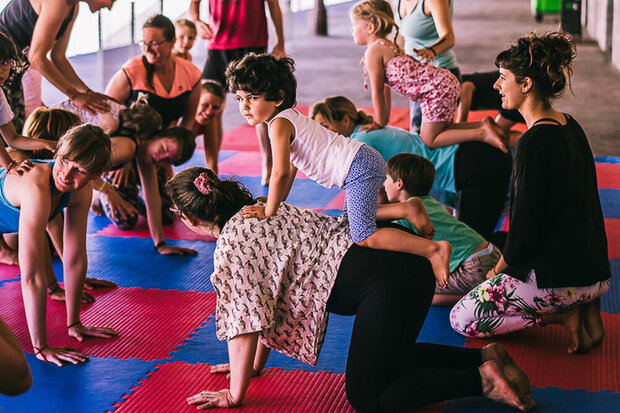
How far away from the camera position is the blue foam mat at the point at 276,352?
3.10 meters

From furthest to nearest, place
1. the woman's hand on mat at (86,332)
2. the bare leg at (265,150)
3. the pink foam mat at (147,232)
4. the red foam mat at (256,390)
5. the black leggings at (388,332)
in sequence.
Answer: the bare leg at (265,150) → the pink foam mat at (147,232) → the woman's hand on mat at (86,332) → the red foam mat at (256,390) → the black leggings at (388,332)

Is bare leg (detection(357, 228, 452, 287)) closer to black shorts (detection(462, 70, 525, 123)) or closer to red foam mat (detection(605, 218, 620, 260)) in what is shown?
red foam mat (detection(605, 218, 620, 260))

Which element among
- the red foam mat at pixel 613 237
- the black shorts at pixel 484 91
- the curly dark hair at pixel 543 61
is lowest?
the red foam mat at pixel 613 237

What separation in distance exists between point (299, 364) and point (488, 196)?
1861 millimetres

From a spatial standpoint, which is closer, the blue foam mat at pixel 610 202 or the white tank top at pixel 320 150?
the white tank top at pixel 320 150

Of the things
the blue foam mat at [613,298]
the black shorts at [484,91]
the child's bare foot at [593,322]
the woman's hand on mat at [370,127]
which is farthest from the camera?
the black shorts at [484,91]

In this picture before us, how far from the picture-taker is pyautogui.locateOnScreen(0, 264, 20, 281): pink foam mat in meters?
4.07

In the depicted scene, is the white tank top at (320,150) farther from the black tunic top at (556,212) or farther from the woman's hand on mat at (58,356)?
the woman's hand on mat at (58,356)

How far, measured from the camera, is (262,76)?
293 cm

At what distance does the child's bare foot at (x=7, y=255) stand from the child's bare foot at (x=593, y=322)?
10.4ft

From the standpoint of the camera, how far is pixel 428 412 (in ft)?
8.87

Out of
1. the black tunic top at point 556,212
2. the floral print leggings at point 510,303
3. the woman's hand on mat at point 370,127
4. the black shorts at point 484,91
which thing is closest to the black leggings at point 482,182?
the woman's hand on mat at point 370,127

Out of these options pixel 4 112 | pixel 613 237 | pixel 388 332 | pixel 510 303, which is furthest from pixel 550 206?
pixel 4 112

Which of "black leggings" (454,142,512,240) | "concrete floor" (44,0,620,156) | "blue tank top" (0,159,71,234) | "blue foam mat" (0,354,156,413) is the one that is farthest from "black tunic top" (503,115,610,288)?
"concrete floor" (44,0,620,156)
